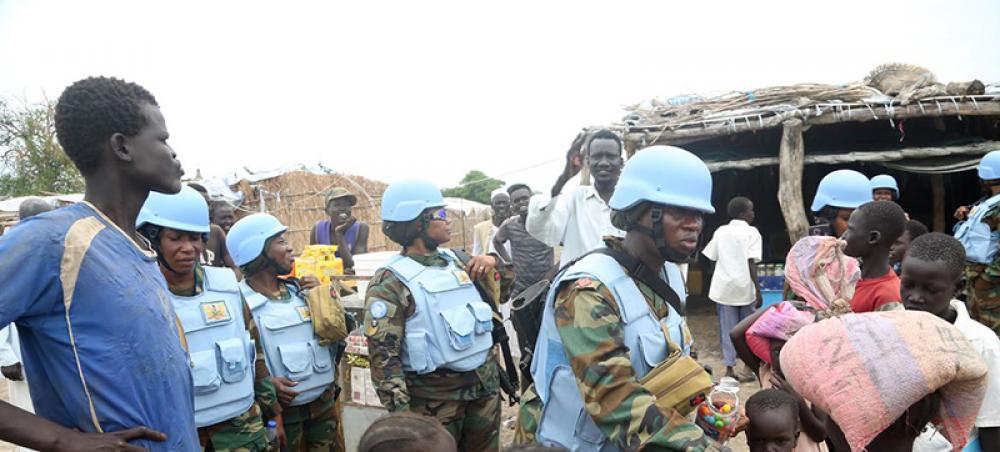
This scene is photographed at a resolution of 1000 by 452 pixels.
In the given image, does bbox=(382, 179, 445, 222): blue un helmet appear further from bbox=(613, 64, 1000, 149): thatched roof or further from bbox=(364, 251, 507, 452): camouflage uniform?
bbox=(613, 64, 1000, 149): thatched roof

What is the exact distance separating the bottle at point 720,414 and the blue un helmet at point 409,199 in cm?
199

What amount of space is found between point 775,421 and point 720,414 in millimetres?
732

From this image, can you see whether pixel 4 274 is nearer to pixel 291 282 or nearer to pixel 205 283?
pixel 205 283

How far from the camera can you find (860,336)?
1662 mm

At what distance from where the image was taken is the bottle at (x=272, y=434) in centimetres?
288

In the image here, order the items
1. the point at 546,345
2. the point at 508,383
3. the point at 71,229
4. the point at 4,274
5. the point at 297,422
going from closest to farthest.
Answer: the point at 4,274, the point at 71,229, the point at 546,345, the point at 297,422, the point at 508,383

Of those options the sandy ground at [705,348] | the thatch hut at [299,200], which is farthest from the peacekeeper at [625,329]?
the thatch hut at [299,200]

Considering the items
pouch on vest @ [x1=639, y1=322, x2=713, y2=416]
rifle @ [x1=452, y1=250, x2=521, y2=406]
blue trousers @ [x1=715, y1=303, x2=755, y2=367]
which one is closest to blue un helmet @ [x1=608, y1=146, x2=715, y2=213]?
pouch on vest @ [x1=639, y1=322, x2=713, y2=416]

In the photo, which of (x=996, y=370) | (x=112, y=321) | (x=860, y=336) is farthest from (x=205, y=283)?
(x=996, y=370)

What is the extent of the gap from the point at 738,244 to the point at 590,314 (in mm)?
5385

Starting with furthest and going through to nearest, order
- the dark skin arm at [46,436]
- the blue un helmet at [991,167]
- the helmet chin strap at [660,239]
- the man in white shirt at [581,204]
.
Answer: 1. the blue un helmet at [991,167]
2. the man in white shirt at [581,204]
3. the helmet chin strap at [660,239]
4. the dark skin arm at [46,436]

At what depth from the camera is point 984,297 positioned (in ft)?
15.7

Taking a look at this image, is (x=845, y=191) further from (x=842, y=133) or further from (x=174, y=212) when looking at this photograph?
(x=842, y=133)

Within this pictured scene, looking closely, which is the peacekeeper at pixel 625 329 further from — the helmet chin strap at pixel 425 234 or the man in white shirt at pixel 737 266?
the man in white shirt at pixel 737 266
